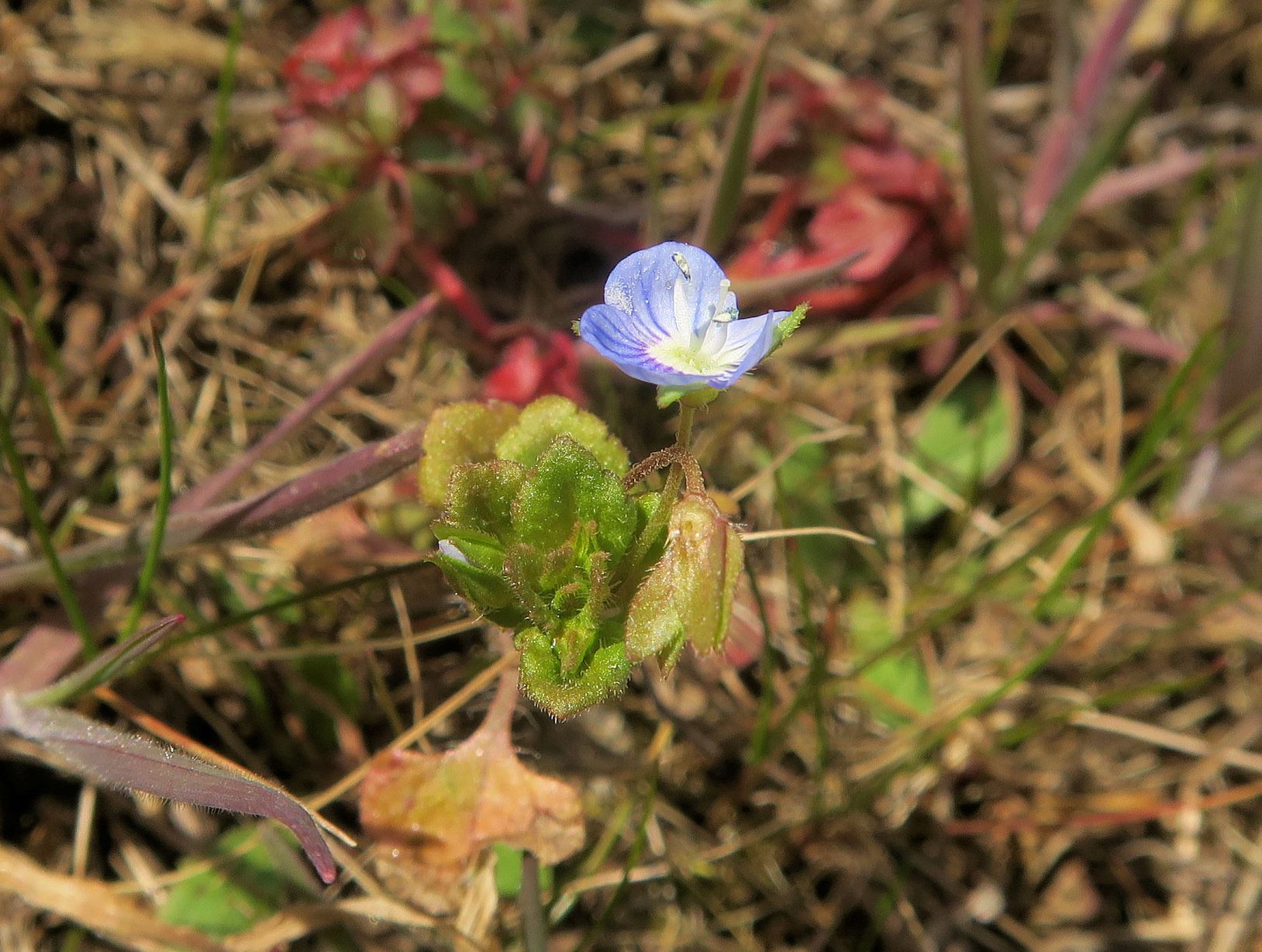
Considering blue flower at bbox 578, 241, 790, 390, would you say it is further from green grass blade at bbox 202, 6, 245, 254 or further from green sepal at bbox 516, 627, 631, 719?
green grass blade at bbox 202, 6, 245, 254

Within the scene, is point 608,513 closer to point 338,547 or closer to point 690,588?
point 690,588

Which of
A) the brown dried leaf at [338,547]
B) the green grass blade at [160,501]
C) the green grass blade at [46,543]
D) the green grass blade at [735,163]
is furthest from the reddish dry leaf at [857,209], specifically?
the green grass blade at [46,543]

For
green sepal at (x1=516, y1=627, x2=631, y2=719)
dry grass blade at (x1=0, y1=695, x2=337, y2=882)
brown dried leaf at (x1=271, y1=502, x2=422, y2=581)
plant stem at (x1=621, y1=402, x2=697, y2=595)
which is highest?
plant stem at (x1=621, y1=402, x2=697, y2=595)

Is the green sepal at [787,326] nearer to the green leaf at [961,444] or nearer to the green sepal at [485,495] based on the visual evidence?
the green sepal at [485,495]

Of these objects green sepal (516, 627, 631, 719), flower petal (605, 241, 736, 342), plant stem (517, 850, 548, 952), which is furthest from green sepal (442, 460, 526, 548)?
plant stem (517, 850, 548, 952)

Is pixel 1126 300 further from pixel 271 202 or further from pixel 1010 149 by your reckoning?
Answer: pixel 271 202

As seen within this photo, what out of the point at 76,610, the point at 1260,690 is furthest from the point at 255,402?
the point at 1260,690
